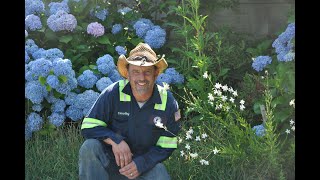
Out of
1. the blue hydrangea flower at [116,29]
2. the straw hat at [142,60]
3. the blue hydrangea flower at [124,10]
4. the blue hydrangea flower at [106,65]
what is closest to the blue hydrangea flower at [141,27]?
the blue hydrangea flower at [116,29]

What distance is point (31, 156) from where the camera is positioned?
15.5 feet

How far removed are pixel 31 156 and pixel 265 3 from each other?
8.87 ft

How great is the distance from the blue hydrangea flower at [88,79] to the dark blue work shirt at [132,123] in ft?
4.39

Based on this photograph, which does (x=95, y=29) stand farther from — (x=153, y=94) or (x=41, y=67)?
(x=153, y=94)

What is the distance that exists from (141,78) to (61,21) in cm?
206

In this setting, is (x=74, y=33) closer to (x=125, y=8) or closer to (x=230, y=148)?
(x=125, y=8)

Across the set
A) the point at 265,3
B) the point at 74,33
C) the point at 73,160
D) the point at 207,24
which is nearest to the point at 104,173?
the point at 73,160

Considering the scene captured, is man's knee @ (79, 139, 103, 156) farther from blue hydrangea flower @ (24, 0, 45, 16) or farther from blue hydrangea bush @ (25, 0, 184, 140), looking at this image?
blue hydrangea flower @ (24, 0, 45, 16)

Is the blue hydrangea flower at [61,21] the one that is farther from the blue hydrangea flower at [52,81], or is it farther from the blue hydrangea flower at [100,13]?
the blue hydrangea flower at [52,81]

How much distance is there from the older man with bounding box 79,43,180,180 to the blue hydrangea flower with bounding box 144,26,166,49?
1631 mm

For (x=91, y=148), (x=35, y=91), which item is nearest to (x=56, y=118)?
(x=35, y=91)

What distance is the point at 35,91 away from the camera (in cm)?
497

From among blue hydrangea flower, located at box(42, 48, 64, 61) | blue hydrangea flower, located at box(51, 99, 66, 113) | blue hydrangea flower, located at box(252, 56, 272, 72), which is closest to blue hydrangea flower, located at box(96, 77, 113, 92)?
blue hydrangea flower, located at box(51, 99, 66, 113)

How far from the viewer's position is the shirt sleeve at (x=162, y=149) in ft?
11.9
